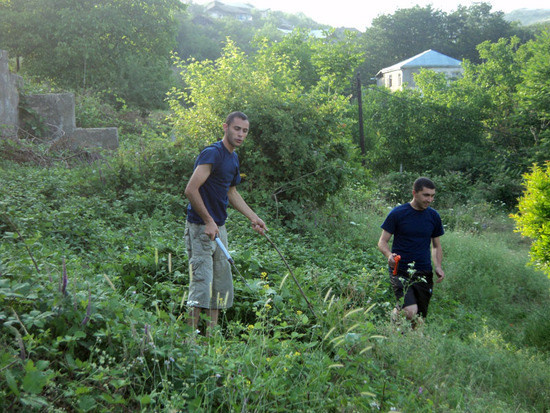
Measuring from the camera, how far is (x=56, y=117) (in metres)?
13.9

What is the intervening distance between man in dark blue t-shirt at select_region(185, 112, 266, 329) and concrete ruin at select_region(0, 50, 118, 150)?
8.64m

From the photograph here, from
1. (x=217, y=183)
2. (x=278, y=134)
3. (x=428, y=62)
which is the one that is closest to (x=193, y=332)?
(x=217, y=183)

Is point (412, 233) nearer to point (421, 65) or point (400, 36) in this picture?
point (421, 65)

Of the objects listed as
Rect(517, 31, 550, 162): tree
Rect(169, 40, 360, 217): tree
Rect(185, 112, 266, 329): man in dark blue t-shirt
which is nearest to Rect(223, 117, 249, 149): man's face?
Rect(185, 112, 266, 329): man in dark blue t-shirt

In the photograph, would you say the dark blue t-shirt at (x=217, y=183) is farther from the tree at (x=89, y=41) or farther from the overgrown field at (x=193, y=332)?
the tree at (x=89, y=41)

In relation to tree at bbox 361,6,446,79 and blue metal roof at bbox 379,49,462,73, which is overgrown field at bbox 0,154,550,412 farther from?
tree at bbox 361,6,446,79

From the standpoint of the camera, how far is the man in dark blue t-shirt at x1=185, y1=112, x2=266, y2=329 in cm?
500

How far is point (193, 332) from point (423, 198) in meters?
3.82

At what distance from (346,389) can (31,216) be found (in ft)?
16.6

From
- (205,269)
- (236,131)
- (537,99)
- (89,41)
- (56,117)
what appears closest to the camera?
(205,269)

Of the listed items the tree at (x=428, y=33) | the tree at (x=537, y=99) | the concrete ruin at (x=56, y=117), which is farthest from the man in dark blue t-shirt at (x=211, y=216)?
the tree at (x=428, y=33)

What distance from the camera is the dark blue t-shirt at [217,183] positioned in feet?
17.0

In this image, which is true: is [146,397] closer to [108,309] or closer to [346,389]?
[108,309]

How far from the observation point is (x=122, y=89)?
26000 millimetres
